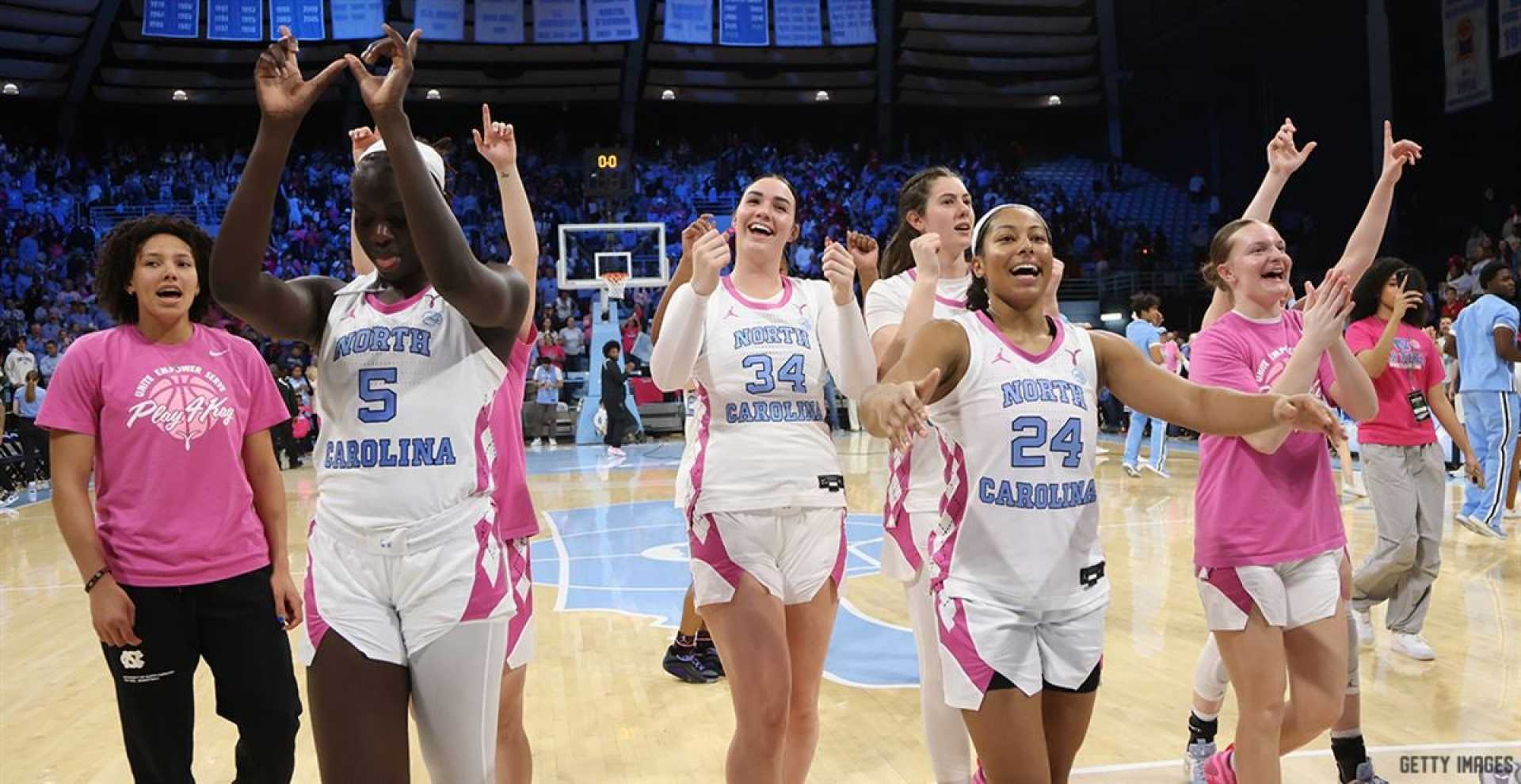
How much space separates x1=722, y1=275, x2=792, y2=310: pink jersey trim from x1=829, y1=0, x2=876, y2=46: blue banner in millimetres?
26491

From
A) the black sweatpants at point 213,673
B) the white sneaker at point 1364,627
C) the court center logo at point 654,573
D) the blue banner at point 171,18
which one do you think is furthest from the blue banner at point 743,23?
the black sweatpants at point 213,673

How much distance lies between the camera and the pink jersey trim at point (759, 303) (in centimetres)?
394

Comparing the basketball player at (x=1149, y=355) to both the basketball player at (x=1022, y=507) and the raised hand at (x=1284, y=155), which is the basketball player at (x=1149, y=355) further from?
the basketball player at (x=1022, y=507)

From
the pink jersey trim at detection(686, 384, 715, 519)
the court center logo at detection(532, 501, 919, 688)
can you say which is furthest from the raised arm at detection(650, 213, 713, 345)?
the court center logo at detection(532, 501, 919, 688)

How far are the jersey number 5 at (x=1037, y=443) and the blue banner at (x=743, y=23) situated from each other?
27006 millimetres

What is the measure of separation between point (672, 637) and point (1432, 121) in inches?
796

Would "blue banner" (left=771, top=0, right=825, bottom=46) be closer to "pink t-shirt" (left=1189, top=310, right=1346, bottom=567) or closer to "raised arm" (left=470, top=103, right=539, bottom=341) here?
"pink t-shirt" (left=1189, top=310, right=1346, bottom=567)

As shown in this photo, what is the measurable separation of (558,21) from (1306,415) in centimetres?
2732

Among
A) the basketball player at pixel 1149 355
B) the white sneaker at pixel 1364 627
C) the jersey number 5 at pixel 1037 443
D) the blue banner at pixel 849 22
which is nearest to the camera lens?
the jersey number 5 at pixel 1037 443

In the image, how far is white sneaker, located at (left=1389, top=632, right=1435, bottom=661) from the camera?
5.97m

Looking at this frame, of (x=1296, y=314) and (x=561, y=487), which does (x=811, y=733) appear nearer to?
(x=1296, y=314)

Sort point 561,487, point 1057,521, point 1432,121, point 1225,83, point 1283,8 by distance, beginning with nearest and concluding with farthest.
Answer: point 1057,521 → point 561,487 → point 1432,121 → point 1283,8 → point 1225,83

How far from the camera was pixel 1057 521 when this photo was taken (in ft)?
9.82

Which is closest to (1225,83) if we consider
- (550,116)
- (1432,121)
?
(1432,121)
